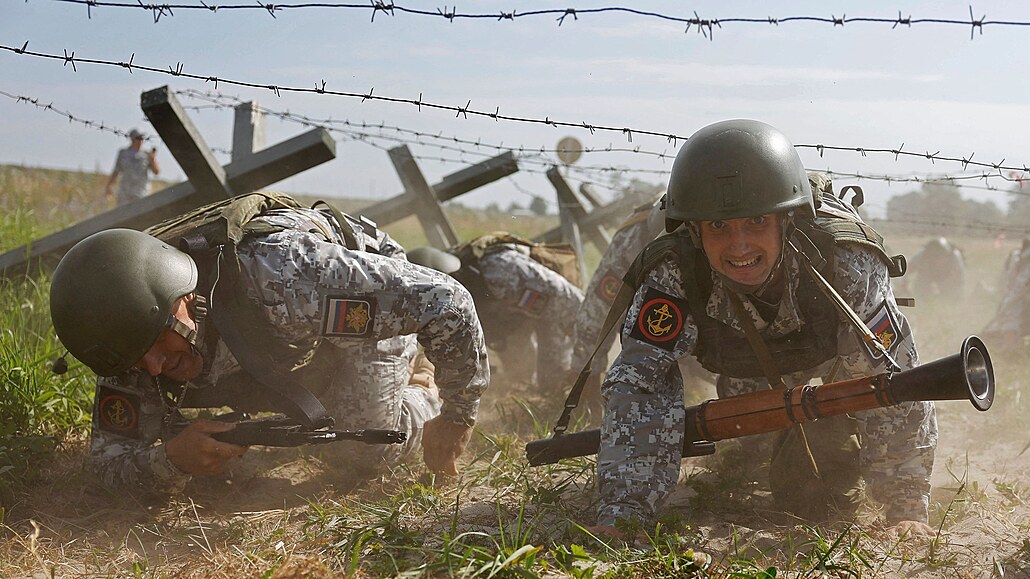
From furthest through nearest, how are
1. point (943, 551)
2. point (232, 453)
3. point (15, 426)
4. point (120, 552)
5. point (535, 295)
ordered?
point (535, 295)
point (15, 426)
point (232, 453)
point (120, 552)
point (943, 551)

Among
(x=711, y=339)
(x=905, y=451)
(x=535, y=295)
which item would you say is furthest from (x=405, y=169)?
(x=905, y=451)

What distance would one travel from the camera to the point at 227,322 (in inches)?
133

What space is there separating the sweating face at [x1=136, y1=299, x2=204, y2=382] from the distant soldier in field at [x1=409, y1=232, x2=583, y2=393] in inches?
70.3

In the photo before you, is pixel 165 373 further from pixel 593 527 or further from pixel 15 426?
pixel 593 527

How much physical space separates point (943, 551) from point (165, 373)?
288 centimetres

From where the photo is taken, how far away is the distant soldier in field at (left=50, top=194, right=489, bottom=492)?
124 inches

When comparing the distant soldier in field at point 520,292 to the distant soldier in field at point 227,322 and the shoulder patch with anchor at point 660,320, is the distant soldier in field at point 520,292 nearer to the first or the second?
the distant soldier in field at point 227,322

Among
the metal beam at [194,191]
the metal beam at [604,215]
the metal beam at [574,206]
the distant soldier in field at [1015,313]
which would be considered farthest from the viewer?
the metal beam at [604,215]

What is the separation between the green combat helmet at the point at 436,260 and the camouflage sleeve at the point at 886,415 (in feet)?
7.63

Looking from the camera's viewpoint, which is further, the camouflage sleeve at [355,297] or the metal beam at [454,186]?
the metal beam at [454,186]

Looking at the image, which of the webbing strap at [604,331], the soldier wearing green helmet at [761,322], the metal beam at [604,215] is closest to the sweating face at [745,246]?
the soldier wearing green helmet at [761,322]

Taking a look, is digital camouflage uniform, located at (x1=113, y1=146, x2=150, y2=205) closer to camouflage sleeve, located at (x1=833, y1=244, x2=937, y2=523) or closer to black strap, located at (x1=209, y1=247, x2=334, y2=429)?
black strap, located at (x1=209, y1=247, x2=334, y2=429)

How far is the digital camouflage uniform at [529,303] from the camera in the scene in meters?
5.29

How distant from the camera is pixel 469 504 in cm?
358
